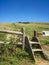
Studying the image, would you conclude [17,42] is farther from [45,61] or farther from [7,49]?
[45,61]

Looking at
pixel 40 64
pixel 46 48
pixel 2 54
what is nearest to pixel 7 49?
pixel 2 54

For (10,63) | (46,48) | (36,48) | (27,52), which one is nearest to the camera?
(10,63)

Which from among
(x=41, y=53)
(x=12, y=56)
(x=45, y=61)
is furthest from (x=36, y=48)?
(x=12, y=56)

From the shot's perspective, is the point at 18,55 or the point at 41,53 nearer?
the point at 18,55

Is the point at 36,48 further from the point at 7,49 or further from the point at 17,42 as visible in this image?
the point at 7,49

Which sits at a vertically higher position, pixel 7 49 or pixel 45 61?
pixel 7 49

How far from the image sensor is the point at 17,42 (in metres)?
9.55

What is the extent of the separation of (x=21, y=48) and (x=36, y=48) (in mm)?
1194

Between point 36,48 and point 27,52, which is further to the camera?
point 36,48

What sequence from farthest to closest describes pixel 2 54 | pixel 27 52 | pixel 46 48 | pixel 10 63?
pixel 46 48, pixel 27 52, pixel 2 54, pixel 10 63

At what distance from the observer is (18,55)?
8859 millimetres

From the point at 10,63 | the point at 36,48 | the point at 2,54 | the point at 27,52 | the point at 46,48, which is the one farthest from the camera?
the point at 46,48

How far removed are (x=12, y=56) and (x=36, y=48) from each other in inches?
82.0

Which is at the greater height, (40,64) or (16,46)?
(16,46)
